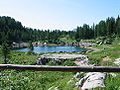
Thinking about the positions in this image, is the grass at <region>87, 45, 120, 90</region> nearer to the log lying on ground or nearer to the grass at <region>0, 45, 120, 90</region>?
the grass at <region>0, 45, 120, 90</region>

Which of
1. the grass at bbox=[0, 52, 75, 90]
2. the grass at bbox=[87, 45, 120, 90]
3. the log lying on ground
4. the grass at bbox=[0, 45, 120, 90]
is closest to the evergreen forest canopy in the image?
the grass at bbox=[87, 45, 120, 90]

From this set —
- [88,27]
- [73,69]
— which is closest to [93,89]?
[73,69]

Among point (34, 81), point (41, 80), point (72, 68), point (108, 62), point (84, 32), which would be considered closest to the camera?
point (72, 68)

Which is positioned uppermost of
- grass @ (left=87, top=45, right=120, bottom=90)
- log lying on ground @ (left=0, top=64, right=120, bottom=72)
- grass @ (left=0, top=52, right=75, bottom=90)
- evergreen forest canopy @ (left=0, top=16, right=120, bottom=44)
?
evergreen forest canopy @ (left=0, top=16, right=120, bottom=44)

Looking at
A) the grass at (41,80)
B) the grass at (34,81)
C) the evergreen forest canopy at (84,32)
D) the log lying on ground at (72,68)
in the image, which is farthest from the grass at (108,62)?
the evergreen forest canopy at (84,32)

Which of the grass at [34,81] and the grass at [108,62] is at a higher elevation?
the grass at [108,62]

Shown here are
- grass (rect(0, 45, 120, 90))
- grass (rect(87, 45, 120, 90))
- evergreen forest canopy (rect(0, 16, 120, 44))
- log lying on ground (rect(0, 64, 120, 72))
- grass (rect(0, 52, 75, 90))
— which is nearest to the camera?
log lying on ground (rect(0, 64, 120, 72))

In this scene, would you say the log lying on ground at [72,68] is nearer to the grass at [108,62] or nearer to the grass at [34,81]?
the grass at [108,62]

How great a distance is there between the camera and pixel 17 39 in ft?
529

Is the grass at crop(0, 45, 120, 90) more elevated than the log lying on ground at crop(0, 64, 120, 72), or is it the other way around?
the log lying on ground at crop(0, 64, 120, 72)

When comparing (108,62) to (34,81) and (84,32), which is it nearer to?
(34,81)

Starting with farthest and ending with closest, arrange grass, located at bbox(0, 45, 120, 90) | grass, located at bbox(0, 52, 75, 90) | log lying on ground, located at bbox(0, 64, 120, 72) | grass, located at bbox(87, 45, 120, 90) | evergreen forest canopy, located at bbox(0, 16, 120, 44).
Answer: evergreen forest canopy, located at bbox(0, 16, 120, 44)
grass, located at bbox(0, 52, 75, 90)
grass, located at bbox(0, 45, 120, 90)
grass, located at bbox(87, 45, 120, 90)
log lying on ground, located at bbox(0, 64, 120, 72)

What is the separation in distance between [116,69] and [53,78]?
20.9m

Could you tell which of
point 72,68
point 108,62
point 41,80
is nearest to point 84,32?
point 108,62
